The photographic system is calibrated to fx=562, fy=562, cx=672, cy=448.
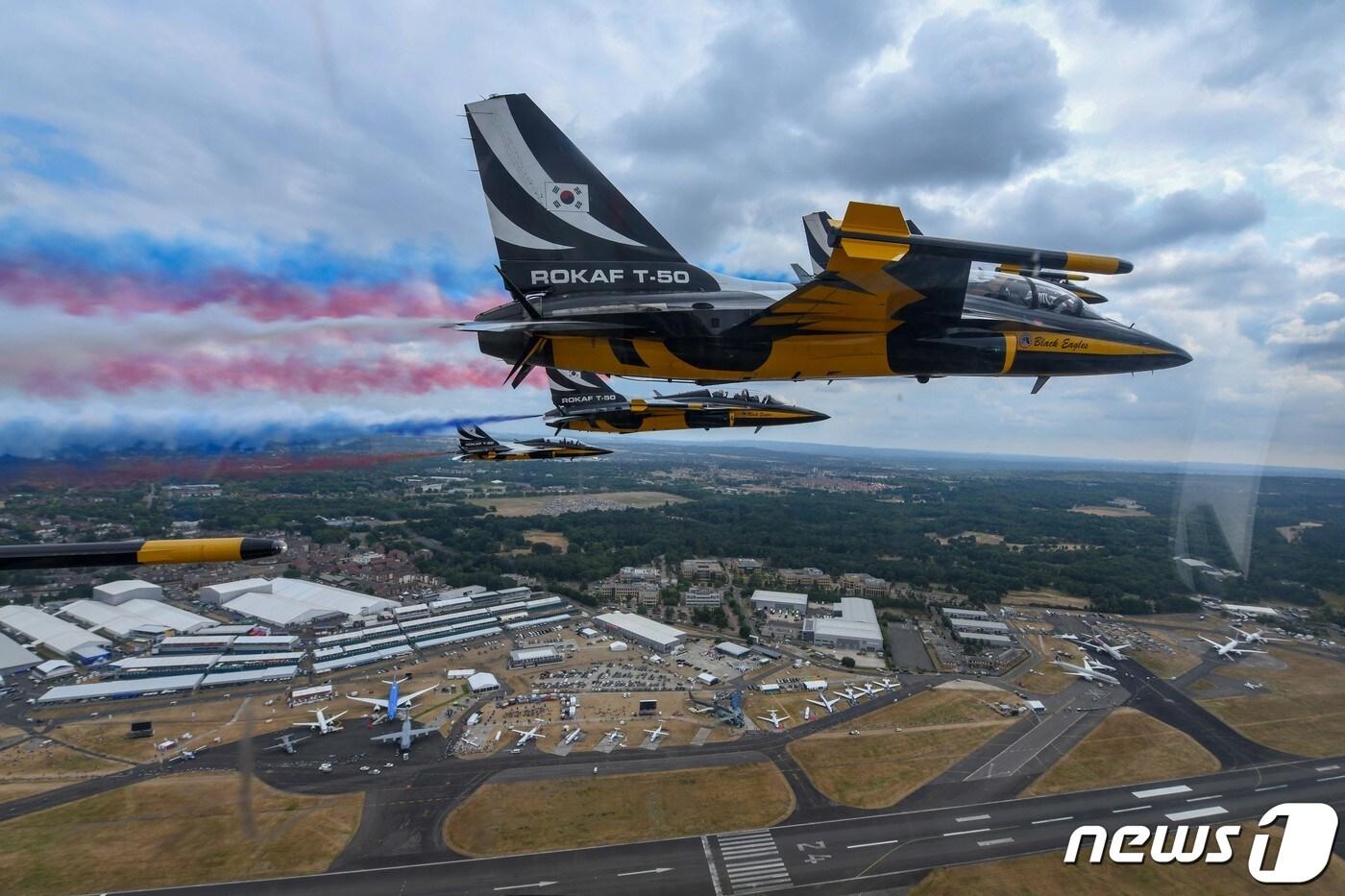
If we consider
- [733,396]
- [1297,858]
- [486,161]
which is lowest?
[1297,858]

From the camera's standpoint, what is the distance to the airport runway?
15461 mm

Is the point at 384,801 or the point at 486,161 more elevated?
the point at 486,161

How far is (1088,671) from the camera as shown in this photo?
31109mm

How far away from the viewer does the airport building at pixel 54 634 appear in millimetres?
32781

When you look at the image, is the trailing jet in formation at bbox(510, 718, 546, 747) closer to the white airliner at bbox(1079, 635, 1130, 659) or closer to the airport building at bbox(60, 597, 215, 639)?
the airport building at bbox(60, 597, 215, 639)

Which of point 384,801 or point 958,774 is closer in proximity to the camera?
point 384,801

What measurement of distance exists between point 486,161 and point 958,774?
24.9 metres

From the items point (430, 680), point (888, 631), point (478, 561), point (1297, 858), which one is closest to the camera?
point (1297, 858)

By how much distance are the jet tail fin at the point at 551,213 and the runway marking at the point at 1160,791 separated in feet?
79.9

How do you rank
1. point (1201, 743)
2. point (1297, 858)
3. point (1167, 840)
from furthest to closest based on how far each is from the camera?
point (1201, 743), point (1167, 840), point (1297, 858)

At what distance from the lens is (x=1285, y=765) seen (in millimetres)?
21750

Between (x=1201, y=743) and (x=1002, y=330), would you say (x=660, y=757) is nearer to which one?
(x=1002, y=330)

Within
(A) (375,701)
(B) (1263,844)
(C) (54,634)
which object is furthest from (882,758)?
(C) (54,634)

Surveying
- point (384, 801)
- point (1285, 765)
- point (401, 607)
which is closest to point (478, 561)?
point (401, 607)
